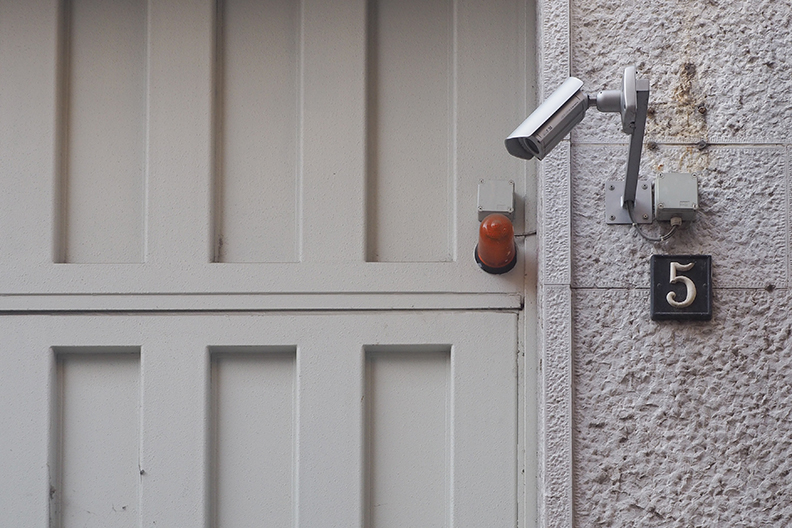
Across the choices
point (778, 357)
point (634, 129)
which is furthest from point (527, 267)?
point (778, 357)

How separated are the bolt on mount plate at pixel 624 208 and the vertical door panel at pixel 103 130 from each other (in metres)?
1.07

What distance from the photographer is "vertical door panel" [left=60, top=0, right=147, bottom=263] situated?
143cm

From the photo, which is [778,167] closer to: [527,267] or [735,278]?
[735,278]

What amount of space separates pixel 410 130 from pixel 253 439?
82 centimetres

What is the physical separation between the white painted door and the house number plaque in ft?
0.95

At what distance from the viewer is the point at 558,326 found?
4.23 feet

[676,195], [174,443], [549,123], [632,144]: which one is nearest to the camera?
[549,123]

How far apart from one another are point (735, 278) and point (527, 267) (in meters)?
0.44

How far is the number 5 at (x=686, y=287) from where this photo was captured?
1266 mm

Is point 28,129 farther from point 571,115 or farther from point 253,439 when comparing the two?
point 571,115

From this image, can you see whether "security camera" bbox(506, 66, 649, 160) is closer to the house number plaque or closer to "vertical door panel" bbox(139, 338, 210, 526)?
the house number plaque

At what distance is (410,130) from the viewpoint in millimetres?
1449

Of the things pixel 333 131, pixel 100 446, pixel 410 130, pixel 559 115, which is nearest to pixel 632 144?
pixel 559 115

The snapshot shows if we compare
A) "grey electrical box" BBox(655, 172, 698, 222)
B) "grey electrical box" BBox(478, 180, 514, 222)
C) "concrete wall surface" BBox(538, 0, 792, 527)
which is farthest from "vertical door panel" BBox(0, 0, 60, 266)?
"grey electrical box" BBox(655, 172, 698, 222)
